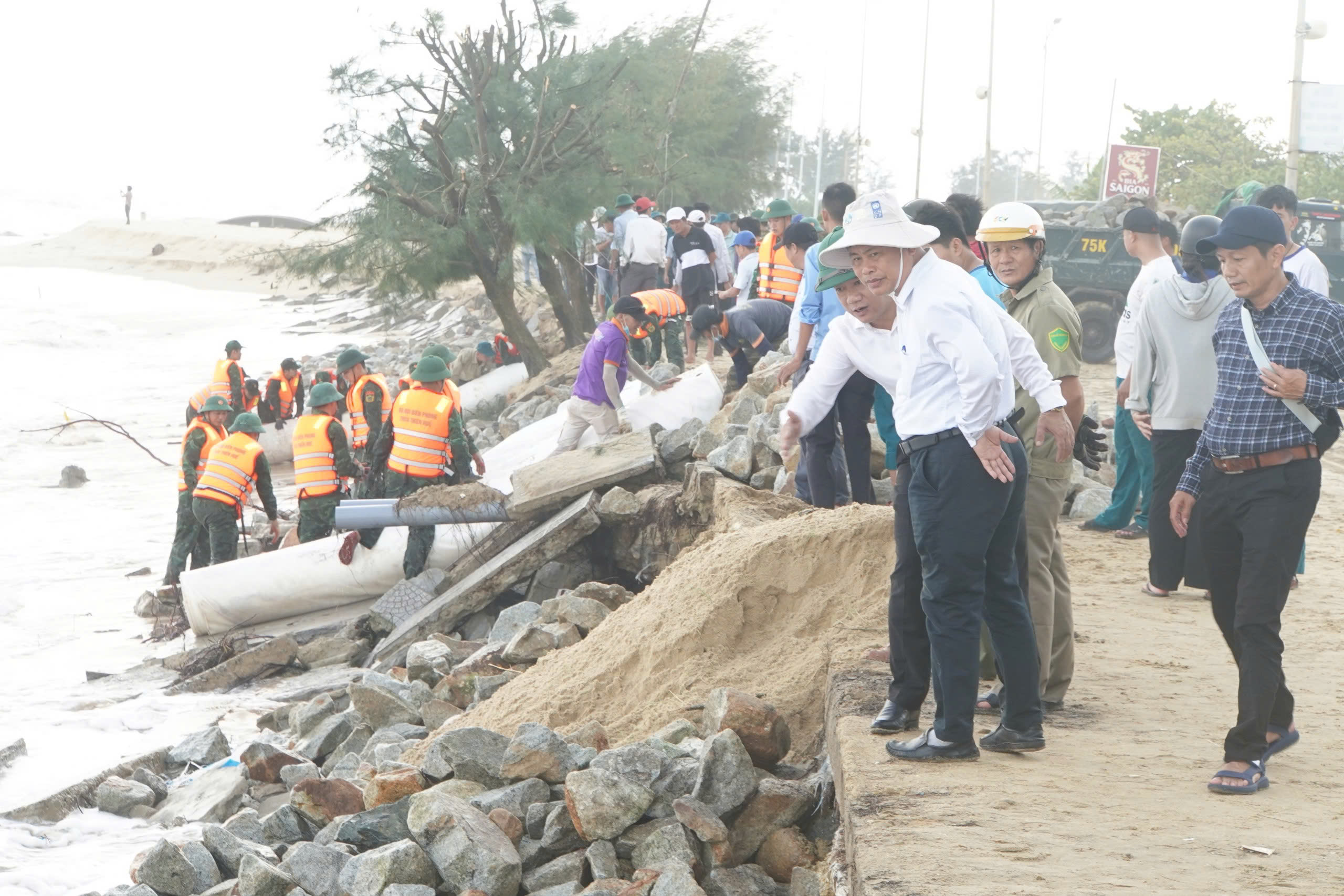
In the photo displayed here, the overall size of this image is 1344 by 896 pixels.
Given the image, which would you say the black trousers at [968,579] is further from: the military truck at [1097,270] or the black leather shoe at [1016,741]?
the military truck at [1097,270]

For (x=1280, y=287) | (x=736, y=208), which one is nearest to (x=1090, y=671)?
(x=1280, y=287)

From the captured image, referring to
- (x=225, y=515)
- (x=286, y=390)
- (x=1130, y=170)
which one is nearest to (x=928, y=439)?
(x=225, y=515)

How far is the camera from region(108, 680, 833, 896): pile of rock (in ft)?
13.8

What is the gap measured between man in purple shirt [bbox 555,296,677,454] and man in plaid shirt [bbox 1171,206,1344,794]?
21.7 ft

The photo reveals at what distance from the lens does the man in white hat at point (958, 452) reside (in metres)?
3.69

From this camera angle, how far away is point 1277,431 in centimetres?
387

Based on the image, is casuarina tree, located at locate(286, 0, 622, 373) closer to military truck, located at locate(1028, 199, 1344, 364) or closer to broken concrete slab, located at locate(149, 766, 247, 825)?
military truck, located at locate(1028, 199, 1344, 364)

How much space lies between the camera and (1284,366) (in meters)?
3.89

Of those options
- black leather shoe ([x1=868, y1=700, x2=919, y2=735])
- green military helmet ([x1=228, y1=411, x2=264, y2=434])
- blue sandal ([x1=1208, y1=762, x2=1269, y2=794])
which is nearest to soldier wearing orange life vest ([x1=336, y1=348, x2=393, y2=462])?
green military helmet ([x1=228, y1=411, x2=264, y2=434])

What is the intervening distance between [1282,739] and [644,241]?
41.0ft

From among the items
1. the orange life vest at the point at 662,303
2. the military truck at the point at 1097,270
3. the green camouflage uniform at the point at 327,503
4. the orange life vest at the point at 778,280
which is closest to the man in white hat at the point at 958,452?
the orange life vest at the point at 778,280

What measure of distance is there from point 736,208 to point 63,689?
92.6 feet

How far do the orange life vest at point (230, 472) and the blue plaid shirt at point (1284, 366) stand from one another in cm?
927

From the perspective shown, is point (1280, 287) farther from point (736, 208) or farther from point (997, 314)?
point (736, 208)
